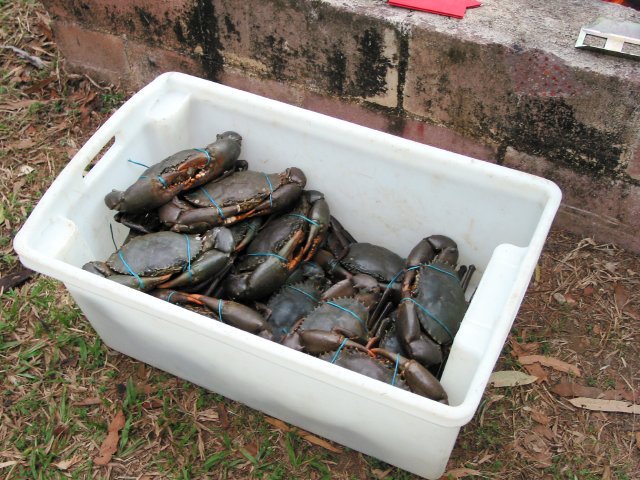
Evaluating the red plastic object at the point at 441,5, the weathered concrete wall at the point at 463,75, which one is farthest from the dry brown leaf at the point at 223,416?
the red plastic object at the point at 441,5

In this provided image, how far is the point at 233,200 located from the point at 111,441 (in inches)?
44.5

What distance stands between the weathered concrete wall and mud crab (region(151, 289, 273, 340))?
4.10 ft

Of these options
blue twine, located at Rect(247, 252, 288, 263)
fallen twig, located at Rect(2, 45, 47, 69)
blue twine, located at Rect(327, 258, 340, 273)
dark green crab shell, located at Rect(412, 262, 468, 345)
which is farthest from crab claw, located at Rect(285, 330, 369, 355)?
fallen twig, located at Rect(2, 45, 47, 69)

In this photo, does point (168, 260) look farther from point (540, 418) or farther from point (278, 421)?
point (540, 418)

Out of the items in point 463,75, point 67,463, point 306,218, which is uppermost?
point 463,75

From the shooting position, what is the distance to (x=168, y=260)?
2.86 meters

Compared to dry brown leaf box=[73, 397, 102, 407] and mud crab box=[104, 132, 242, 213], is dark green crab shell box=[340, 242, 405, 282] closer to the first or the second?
mud crab box=[104, 132, 242, 213]

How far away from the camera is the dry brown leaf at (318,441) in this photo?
276cm

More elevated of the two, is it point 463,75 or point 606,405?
point 463,75

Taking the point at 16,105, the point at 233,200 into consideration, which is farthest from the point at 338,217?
the point at 16,105

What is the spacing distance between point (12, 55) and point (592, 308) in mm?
3777

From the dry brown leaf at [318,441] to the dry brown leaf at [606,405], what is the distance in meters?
1.03

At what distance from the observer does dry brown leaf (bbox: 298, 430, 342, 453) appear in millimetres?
2756

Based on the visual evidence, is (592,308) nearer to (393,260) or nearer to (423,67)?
(393,260)
